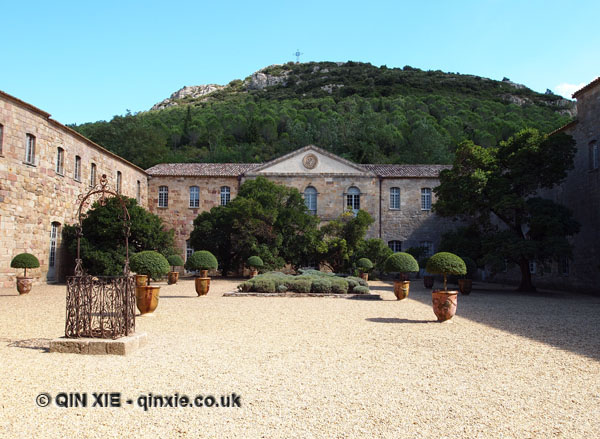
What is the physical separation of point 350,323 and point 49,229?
14.8 meters

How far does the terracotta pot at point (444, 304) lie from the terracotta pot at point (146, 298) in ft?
20.7

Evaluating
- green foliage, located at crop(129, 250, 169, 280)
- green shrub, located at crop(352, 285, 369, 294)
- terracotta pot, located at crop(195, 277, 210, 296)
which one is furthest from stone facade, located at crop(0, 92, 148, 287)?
green shrub, located at crop(352, 285, 369, 294)

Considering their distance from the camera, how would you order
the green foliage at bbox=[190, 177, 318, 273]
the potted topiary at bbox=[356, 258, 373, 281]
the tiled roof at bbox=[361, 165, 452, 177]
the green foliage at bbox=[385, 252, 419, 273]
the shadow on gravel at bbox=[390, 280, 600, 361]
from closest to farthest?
the shadow on gravel at bbox=[390, 280, 600, 361] → the green foliage at bbox=[385, 252, 419, 273] → the potted topiary at bbox=[356, 258, 373, 281] → the green foliage at bbox=[190, 177, 318, 273] → the tiled roof at bbox=[361, 165, 452, 177]

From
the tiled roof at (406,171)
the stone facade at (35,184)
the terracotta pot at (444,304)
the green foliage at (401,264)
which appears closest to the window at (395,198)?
the tiled roof at (406,171)

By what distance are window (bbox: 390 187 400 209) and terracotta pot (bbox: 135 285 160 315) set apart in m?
21.8

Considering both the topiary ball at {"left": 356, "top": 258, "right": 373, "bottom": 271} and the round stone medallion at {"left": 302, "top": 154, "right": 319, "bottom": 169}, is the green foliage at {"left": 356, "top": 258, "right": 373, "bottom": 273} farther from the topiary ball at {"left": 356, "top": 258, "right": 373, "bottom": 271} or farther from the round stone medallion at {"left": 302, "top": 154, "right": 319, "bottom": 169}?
the round stone medallion at {"left": 302, "top": 154, "right": 319, "bottom": 169}

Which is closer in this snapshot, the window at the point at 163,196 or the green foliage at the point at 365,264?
the green foliage at the point at 365,264

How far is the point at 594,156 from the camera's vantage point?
709 inches

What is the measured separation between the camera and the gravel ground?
158 inches

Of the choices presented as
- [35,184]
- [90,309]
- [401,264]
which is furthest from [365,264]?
[90,309]

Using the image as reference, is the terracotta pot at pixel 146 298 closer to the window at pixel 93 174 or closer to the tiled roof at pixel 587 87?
the window at pixel 93 174

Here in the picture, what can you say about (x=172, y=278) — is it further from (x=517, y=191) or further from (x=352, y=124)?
(x=352, y=124)

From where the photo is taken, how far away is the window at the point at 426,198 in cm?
2997

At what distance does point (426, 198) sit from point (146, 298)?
23.1 m
